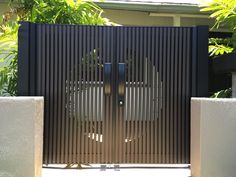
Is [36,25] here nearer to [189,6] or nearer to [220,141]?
[220,141]

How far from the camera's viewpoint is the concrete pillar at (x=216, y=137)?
4.23 meters

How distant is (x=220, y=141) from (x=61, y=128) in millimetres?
1944

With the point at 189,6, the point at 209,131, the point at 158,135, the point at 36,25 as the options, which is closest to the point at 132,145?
the point at 158,135

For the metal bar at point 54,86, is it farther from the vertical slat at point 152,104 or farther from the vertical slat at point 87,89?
the vertical slat at point 152,104

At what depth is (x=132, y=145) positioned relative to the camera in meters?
4.92

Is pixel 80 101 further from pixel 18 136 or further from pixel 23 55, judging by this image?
pixel 18 136

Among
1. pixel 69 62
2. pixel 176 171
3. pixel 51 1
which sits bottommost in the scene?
pixel 176 171

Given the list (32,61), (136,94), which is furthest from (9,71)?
(136,94)

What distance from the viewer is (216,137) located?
4.26 metres

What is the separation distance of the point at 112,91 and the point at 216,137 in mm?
1400

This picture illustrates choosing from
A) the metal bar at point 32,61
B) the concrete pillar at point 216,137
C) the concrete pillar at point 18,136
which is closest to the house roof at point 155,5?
the metal bar at point 32,61

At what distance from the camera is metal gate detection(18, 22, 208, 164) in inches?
193

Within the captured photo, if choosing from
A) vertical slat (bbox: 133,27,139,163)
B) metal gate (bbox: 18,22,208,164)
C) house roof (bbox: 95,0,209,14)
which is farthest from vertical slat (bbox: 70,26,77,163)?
house roof (bbox: 95,0,209,14)

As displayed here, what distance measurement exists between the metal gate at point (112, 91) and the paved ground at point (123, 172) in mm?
149
